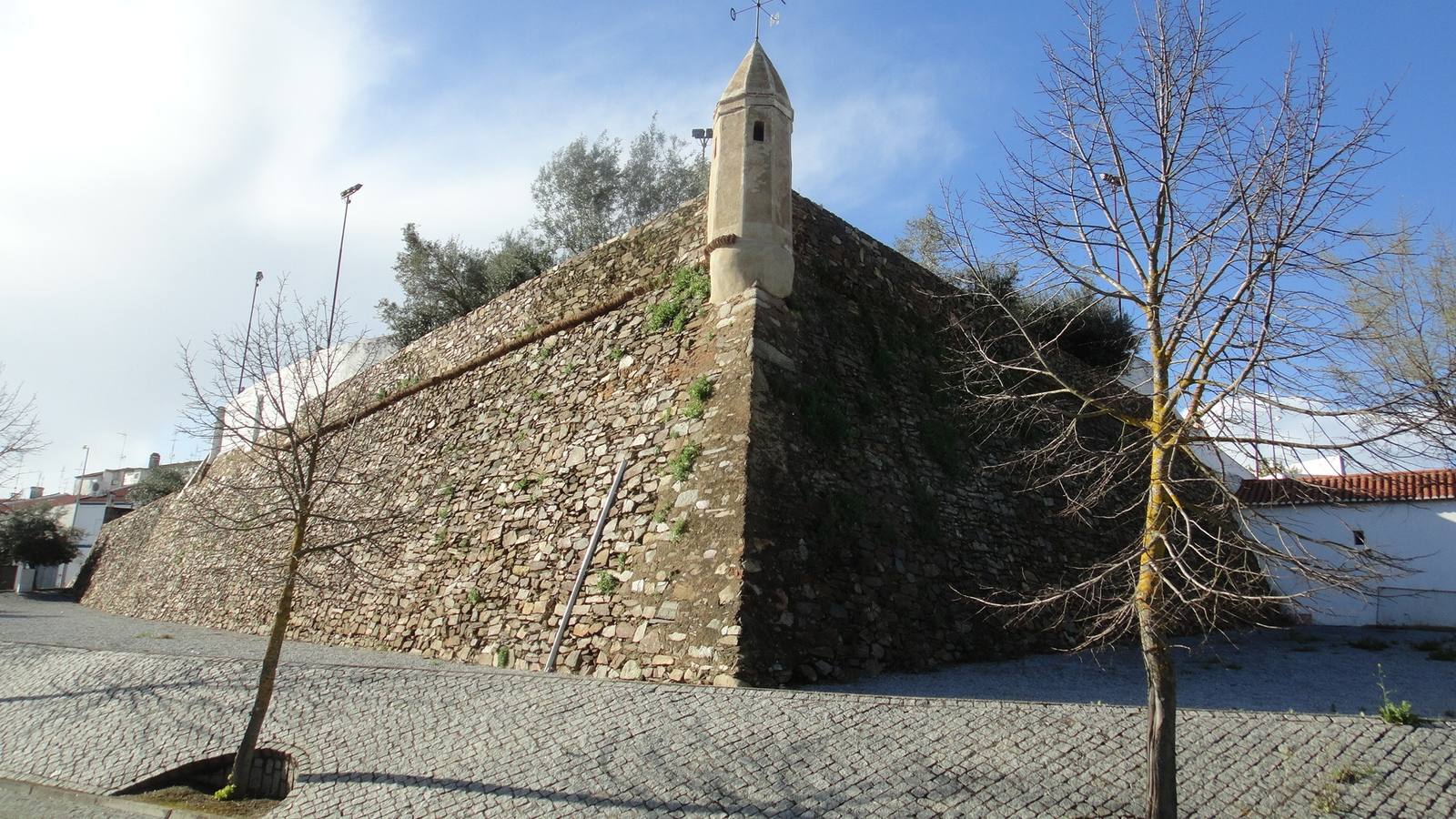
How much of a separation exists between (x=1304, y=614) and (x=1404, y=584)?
2918mm

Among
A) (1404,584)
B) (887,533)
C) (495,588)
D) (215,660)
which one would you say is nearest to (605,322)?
(495,588)

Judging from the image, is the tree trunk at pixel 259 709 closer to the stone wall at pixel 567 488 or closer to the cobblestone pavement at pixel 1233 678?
the stone wall at pixel 567 488

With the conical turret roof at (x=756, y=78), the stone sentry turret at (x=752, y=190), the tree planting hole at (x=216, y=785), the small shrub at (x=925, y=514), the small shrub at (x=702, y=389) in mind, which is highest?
the conical turret roof at (x=756, y=78)

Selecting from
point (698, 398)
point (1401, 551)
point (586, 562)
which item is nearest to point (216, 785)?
point (586, 562)

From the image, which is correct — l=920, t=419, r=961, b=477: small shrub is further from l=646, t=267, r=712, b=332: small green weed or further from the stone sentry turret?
l=646, t=267, r=712, b=332: small green weed

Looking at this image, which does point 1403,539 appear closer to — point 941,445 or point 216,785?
point 941,445

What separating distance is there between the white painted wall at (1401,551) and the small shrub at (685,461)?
11538 millimetres

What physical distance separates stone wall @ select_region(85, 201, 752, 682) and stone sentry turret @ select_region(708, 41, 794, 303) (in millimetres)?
563

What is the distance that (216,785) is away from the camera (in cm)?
656

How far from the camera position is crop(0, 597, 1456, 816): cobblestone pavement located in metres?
4.78

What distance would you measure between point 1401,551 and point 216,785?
757 inches

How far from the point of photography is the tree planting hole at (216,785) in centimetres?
602

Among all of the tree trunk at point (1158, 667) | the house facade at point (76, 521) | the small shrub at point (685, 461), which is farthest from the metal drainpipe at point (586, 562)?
the house facade at point (76, 521)

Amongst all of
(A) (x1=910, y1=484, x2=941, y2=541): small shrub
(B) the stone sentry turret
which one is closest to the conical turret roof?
(B) the stone sentry turret
